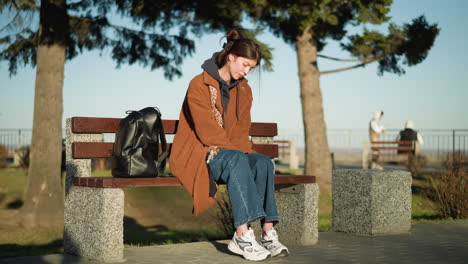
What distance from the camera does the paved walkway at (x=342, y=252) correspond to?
15.2 feet

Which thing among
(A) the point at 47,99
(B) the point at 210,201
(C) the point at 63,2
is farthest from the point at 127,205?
(B) the point at 210,201

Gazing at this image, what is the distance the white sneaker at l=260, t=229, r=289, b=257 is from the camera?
4.60 metres

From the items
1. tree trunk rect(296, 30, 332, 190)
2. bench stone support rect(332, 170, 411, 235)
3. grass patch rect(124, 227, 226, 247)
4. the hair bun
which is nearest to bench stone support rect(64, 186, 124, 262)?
the hair bun

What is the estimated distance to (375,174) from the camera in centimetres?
620

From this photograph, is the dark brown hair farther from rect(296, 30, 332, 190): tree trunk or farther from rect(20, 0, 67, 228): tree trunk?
rect(296, 30, 332, 190): tree trunk

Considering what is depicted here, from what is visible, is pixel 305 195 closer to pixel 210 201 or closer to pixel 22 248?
pixel 210 201

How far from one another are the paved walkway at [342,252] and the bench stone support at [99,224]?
11cm

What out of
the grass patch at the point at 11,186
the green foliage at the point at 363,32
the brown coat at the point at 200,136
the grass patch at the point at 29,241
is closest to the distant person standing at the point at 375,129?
Answer: the green foliage at the point at 363,32

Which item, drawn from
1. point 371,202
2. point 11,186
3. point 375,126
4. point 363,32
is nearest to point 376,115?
point 375,126

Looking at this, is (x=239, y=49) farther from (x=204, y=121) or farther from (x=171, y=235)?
(x=171, y=235)

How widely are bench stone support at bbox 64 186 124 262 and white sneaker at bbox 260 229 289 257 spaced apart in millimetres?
1059

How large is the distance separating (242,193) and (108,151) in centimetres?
128

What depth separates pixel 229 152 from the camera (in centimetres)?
450

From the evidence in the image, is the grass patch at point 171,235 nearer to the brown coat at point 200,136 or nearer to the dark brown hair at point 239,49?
the brown coat at point 200,136
